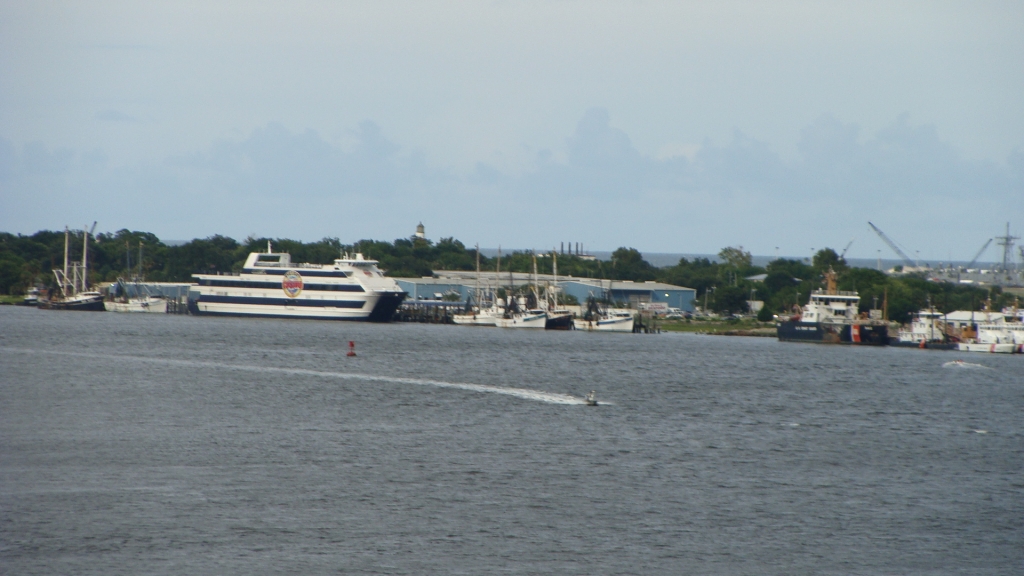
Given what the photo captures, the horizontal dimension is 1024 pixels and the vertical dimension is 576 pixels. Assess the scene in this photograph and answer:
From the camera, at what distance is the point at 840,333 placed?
105 meters

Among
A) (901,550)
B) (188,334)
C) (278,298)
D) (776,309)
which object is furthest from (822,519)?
(776,309)

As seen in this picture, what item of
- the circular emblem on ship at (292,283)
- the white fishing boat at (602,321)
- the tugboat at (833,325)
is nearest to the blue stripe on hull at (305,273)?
the circular emblem on ship at (292,283)

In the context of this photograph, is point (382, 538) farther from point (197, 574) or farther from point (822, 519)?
point (822, 519)

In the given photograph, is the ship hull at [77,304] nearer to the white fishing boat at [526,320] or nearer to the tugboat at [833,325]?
the white fishing boat at [526,320]

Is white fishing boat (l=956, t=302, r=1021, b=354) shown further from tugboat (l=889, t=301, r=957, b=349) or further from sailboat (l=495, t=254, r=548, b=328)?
sailboat (l=495, t=254, r=548, b=328)

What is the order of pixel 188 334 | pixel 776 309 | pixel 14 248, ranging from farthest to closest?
pixel 14 248
pixel 776 309
pixel 188 334

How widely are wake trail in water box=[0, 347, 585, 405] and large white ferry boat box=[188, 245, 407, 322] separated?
48132 mm

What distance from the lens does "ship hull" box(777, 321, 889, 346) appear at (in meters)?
104

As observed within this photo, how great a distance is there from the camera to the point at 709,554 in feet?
79.6

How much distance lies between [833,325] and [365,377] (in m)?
62.2

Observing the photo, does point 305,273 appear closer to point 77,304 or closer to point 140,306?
point 140,306

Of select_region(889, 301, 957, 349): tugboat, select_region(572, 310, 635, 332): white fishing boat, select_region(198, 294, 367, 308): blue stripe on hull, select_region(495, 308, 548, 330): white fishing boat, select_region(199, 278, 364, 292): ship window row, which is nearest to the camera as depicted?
select_region(889, 301, 957, 349): tugboat

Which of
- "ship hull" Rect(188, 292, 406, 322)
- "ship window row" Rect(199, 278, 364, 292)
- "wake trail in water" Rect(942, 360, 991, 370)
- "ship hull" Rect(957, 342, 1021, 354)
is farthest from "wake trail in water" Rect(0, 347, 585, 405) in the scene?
"ship hull" Rect(957, 342, 1021, 354)

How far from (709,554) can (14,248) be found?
6556 inches
